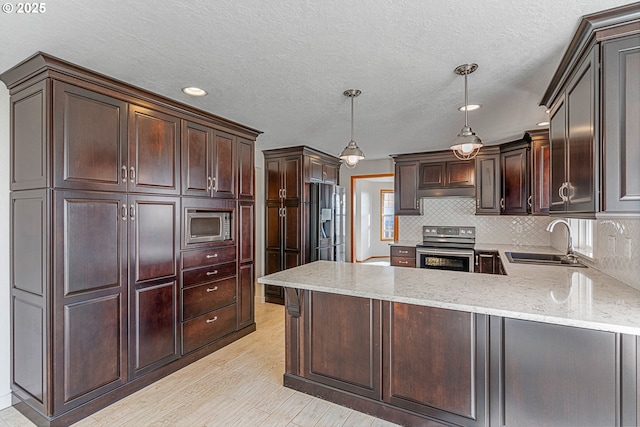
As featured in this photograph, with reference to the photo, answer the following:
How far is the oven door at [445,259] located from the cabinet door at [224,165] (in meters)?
2.89

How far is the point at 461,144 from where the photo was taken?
2.25 metres

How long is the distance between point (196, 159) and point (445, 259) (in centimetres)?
351

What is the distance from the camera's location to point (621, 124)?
1.50 metres

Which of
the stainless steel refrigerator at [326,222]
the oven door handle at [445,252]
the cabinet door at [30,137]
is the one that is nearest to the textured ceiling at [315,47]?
the cabinet door at [30,137]

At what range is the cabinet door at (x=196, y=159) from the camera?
285 cm

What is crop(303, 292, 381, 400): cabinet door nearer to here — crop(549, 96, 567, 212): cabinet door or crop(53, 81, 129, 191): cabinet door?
crop(549, 96, 567, 212): cabinet door

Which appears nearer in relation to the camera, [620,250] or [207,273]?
[620,250]

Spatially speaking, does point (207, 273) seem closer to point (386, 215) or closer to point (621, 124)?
point (621, 124)

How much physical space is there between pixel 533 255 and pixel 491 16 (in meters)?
3.21

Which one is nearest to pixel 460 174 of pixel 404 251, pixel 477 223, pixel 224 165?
pixel 477 223

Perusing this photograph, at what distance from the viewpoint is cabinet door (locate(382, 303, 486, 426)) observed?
184cm

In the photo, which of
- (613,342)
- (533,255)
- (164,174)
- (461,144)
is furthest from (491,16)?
(533,255)

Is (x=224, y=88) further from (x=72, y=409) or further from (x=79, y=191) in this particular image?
(x=72, y=409)

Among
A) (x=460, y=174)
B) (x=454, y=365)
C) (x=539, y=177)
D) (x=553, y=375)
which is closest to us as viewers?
(x=553, y=375)
